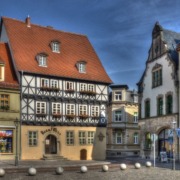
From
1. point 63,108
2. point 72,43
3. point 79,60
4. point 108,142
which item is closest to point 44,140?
point 63,108

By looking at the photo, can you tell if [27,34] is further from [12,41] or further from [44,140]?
[44,140]

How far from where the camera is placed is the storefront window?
35344 millimetres

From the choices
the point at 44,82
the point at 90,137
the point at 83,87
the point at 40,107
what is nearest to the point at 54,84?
the point at 44,82

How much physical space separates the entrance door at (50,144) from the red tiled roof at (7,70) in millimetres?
6757

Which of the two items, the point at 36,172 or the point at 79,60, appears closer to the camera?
the point at 36,172

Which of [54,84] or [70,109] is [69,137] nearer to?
[70,109]

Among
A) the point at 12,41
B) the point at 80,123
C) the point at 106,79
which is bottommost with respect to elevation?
the point at 80,123

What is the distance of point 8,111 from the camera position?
117 feet

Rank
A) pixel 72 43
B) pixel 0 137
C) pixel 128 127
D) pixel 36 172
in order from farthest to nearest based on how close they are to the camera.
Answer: pixel 128 127 < pixel 72 43 < pixel 0 137 < pixel 36 172

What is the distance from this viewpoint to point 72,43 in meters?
44.9

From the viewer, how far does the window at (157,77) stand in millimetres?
40031

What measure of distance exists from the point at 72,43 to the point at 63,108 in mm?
9376

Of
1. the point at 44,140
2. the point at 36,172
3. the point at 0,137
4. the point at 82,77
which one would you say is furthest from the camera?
the point at 82,77

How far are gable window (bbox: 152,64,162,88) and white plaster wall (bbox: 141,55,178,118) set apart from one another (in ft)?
1.47
